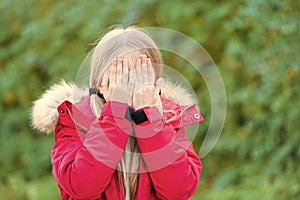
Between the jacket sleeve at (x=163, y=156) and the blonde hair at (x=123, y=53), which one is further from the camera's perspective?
the blonde hair at (x=123, y=53)

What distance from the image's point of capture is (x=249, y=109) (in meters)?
5.98

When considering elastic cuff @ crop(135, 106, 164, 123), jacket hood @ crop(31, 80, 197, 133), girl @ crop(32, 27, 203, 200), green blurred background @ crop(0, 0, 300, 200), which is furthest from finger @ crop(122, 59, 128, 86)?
green blurred background @ crop(0, 0, 300, 200)

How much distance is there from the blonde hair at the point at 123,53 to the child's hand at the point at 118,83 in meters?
0.04

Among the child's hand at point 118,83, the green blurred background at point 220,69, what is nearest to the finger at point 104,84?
the child's hand at point 118,83

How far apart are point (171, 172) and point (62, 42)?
4.29 m

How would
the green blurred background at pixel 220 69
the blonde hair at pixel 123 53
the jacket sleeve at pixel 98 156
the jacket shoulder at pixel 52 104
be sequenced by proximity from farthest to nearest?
1. the green blurred background at pixel 220 69
2. the jacket shoulder at pixel 52 104
3. the blonde hair at pixel 123 53
4. the jacket sleeve at pixel 98 156

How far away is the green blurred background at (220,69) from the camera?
18.9 feet

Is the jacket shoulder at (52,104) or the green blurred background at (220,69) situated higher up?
the green blurred background at (220,69)

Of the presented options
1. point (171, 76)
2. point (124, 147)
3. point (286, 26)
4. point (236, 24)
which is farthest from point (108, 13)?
point (124, 147)

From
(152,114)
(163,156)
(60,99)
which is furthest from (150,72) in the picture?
(60,99)

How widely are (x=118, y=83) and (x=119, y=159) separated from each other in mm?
258

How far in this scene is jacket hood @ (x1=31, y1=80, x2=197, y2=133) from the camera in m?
3.14

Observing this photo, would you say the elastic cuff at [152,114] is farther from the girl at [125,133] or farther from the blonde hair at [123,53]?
the blonde hair at [123,53]

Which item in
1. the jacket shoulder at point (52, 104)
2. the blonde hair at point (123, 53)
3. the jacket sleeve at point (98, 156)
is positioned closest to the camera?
the jacket sleeve at point (98, 156)
